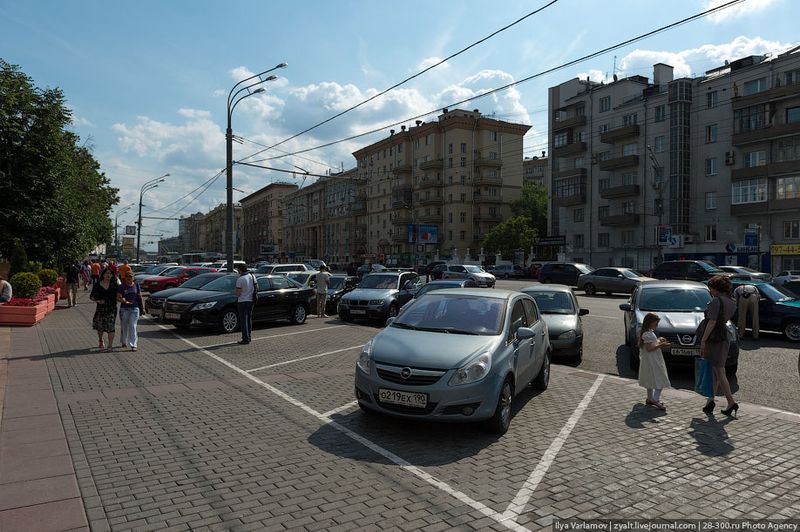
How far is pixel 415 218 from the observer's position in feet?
259

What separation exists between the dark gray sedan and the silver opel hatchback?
2296 centimetres

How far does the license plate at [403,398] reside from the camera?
5.58m

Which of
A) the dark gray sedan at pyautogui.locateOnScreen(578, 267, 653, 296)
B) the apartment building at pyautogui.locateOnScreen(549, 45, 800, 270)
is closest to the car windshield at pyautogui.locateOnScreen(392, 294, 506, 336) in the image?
the dark gray sedan at pyautogui.locateOnScreen(578, 267, 653, 296)

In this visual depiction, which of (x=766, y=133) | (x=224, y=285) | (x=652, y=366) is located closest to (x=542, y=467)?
(x=652, y=366)

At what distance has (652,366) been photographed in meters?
7.18

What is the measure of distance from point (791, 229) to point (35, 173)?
4974 centimetres

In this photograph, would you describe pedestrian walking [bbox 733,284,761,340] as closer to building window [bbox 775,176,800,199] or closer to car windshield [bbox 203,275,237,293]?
car windshield [bbox 203,275,237,293]

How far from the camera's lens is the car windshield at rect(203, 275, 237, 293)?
48.7 feet

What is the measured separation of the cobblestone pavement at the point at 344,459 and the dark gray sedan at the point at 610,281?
21.2m

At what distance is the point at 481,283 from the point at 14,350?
960 inches

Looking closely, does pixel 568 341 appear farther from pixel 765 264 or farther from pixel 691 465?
pixel 765 264

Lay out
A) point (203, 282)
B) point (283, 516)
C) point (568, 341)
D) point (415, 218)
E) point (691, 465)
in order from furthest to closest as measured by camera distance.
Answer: point (415, 218) → point (203, 282) → point (568, 341) → point (691, 465) → point (283, 516)

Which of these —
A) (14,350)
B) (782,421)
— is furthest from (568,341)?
(14,350)

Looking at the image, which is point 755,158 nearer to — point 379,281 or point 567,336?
point 379,281
